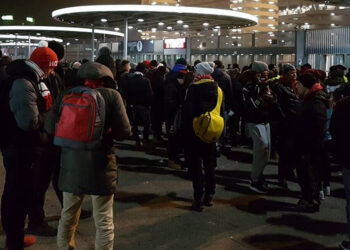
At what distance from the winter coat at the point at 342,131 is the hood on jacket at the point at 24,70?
9.40ft

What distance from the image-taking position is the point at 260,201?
647 cm

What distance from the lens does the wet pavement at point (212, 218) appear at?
4.87m

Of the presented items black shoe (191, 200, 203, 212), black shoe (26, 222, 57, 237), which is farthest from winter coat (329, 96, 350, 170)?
black shoe (26, 222, 57, 237)

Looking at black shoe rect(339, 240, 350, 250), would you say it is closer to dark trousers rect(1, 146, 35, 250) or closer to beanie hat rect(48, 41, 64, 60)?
dark trousers rect(1, 146, 35, 250)

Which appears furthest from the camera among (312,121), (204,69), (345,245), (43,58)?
(204,69)

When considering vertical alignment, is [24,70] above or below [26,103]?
above

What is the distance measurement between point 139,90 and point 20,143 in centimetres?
603

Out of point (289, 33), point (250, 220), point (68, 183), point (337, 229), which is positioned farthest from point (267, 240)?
point (289, 33)

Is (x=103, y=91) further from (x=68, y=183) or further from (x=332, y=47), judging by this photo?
(x=332, y=47)

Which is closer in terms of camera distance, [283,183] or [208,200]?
[208,200]

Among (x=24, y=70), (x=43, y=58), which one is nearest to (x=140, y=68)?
(x=43, y=58)

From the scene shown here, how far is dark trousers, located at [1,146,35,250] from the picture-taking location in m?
4.09

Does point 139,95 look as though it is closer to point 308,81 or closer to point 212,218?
point 308,81

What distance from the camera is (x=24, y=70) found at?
13.4ft
